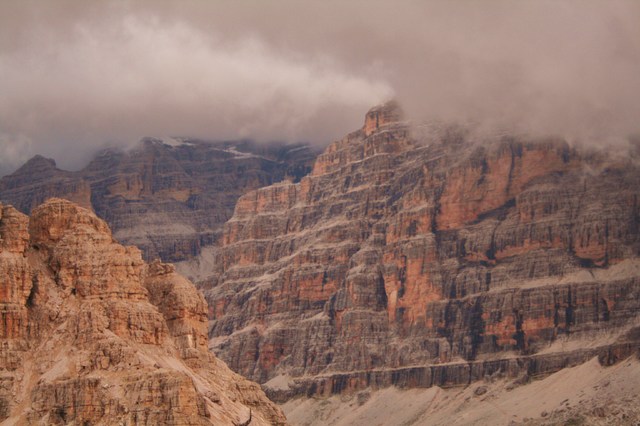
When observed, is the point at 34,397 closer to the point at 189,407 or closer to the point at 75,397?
the point at 75,397

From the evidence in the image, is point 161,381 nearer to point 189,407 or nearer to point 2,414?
point 189,407

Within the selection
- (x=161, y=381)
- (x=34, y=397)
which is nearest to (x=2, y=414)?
(x=34, y=397)

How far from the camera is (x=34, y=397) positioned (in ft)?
650

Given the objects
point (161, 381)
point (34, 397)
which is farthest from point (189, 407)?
point (34, 397)

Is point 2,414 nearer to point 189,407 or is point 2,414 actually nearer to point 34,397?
point 34,397

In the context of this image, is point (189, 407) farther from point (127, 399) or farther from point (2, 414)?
point (2, 414)

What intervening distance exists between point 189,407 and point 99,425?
9286 millimetres

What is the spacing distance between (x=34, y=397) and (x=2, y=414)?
3913mm

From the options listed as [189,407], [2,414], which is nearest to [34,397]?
[2,414]

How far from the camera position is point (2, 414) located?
643ft

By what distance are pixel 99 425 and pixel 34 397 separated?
8730mm

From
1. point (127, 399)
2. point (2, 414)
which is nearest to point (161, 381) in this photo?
point (127, 399)

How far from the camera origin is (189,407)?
19512 centimetres
